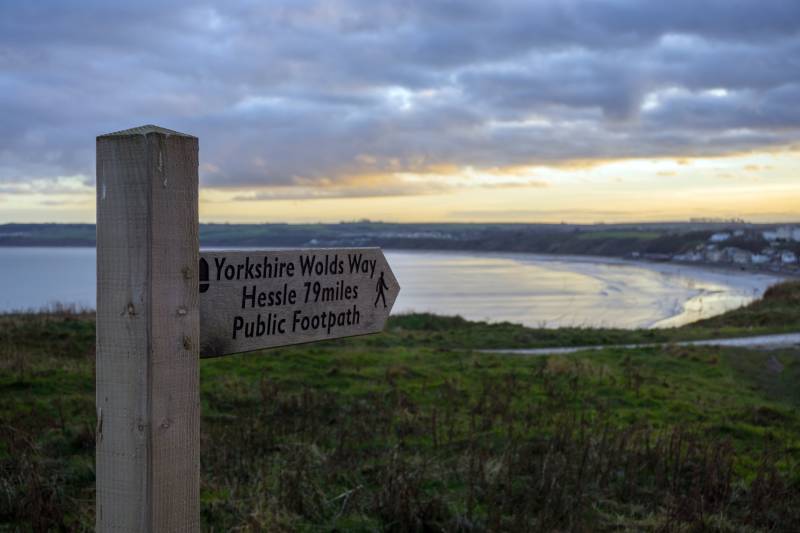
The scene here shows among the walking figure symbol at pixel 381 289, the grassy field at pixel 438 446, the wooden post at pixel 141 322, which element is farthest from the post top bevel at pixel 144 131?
the grassy field at pixel 438 446

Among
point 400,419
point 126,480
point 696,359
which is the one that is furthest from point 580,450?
point 696,359

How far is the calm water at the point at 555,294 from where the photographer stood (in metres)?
40.3

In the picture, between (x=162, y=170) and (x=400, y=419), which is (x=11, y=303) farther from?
(x=162, y=170)

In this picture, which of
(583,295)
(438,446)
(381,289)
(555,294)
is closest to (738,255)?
(583,295)

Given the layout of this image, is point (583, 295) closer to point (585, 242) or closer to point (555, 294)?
point (555, 294)

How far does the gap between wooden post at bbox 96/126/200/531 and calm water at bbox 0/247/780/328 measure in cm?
3127

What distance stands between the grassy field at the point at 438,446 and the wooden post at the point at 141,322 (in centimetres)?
244

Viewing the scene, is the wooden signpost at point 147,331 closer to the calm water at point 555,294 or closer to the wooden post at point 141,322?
the wooden post at point 141,322

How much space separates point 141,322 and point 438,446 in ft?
16.7

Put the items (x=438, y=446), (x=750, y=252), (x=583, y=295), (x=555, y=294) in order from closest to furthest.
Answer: (x=438, y=446) < (x=583, y=295) < (x=555, y=294) < (x=750, y=252)

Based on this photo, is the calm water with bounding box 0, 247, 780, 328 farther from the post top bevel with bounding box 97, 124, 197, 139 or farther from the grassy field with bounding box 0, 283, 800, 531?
the post top bevel with bounding box 97, 124, 197, 139

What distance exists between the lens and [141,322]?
5.91 ft

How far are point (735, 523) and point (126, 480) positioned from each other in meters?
4.37

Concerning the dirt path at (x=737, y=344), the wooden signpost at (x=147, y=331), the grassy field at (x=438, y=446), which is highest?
the wooden signpost at (x=147, y=331)
